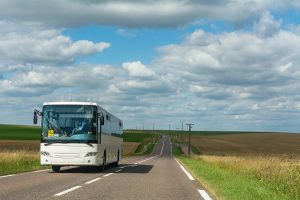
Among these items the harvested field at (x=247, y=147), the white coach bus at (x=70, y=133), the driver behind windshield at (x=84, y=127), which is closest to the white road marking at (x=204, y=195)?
the white coach bus at (x=70, y=133)

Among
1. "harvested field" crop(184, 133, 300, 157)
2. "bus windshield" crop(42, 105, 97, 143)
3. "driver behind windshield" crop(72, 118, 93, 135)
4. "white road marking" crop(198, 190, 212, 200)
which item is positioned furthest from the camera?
"harvested field" crop(184, 133, 300, 157)

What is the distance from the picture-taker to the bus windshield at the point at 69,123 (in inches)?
910

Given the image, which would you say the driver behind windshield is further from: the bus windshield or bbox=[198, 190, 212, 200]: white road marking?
bbox=[198, 190, 212, 200]: white road marking

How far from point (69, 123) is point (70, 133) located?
471mm

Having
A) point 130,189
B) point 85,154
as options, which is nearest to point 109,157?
point 85,154

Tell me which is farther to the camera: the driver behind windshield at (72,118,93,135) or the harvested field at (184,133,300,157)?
the harvested field at (184,133,300,157)

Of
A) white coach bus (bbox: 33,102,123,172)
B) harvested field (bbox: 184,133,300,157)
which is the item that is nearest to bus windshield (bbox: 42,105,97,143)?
white coach bus (bbox: 33,102,123,172)

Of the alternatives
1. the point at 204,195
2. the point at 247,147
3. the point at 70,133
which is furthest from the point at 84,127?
the point at 247,147

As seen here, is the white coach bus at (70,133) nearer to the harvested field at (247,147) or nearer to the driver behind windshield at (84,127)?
the driver behind windshield at (84,127)

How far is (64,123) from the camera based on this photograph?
23297 millimetres

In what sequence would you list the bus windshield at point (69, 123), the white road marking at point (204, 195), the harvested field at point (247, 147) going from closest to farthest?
1. the white road marking at point (204, 195)
2. the bus windshield at point (69, 123)
3. the harvested field at point (247, 147)

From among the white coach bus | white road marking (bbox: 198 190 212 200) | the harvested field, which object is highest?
the white coach bus

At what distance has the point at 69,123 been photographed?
23312 millimetres

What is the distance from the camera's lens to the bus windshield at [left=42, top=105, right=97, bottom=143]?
23125 millimetres
